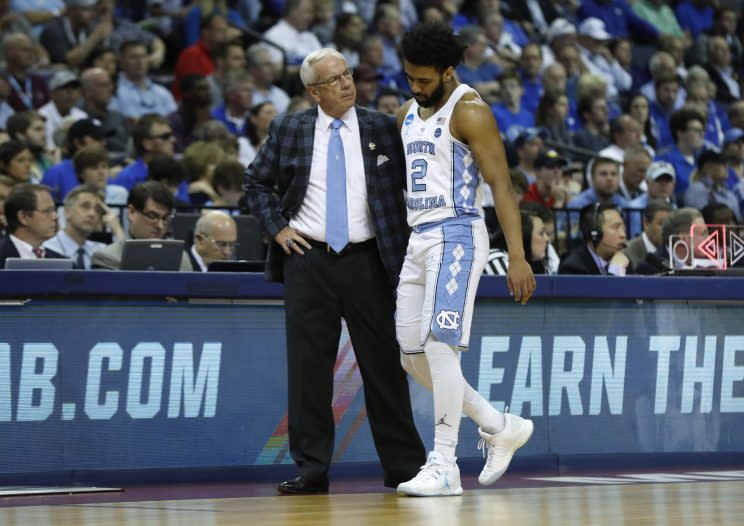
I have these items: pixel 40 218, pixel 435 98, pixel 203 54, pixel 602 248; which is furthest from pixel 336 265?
pixel 203 54

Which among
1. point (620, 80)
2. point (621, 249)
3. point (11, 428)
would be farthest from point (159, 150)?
point (620, 80)

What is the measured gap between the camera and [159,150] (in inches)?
518

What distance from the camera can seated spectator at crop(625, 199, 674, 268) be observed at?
12.1m

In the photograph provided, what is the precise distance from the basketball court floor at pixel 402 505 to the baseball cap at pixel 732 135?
932cm

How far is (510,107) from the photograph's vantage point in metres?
17.1

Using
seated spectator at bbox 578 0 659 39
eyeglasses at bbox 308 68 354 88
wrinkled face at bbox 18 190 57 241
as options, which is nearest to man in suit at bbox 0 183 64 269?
wrinkled face at bbox 18 190 57 241

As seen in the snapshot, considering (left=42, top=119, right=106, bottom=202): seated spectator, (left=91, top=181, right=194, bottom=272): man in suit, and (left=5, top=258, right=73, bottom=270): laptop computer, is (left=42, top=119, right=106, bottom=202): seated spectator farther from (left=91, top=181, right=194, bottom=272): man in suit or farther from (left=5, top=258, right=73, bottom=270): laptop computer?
(left=5, top=258, right=73, bottom=270): laptop computer

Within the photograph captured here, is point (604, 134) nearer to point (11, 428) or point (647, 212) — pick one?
point (647, 212)

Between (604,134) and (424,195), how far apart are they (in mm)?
10809

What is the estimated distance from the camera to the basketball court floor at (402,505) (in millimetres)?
5996

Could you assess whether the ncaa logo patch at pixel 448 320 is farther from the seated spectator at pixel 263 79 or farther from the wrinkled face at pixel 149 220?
the seated spectator at pixel 263 79

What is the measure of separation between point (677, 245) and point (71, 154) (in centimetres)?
569

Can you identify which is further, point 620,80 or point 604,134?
point 620,80

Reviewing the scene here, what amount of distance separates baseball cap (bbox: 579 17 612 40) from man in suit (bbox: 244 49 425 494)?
43.5 ft
